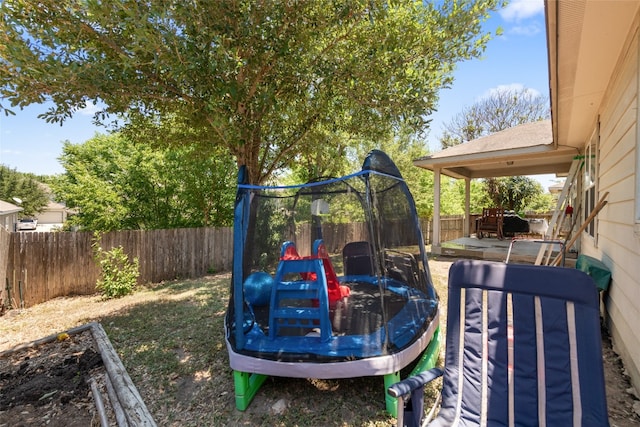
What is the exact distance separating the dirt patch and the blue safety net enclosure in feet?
4.31

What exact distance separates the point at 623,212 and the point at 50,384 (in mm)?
5821

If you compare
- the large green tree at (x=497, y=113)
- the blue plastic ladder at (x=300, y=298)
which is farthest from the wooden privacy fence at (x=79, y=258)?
the large green tree at (x=497, y=113)

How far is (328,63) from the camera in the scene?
13.1 ft

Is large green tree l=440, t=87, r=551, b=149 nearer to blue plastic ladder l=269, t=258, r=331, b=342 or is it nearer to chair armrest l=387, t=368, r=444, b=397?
blue plastic ladder l=269, t=258, r=331, b=342

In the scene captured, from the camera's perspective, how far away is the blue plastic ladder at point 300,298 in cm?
280

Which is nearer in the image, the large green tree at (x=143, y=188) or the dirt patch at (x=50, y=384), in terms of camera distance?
the dirt patch at (x=50, y=384)

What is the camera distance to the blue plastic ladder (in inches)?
110

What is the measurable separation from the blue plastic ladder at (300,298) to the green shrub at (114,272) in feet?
16.4

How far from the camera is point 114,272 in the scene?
254 inches

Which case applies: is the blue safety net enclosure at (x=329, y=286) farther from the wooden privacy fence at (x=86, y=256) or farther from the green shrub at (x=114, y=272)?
the green shrub at (x=114, y=272)

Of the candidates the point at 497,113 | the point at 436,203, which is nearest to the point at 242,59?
the point at 436,203

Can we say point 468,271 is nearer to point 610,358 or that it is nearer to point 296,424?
point 296,424

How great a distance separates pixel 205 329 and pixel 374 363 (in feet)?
9.15

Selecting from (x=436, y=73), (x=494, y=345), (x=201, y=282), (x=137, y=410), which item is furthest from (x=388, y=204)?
(x=201, y=282)
